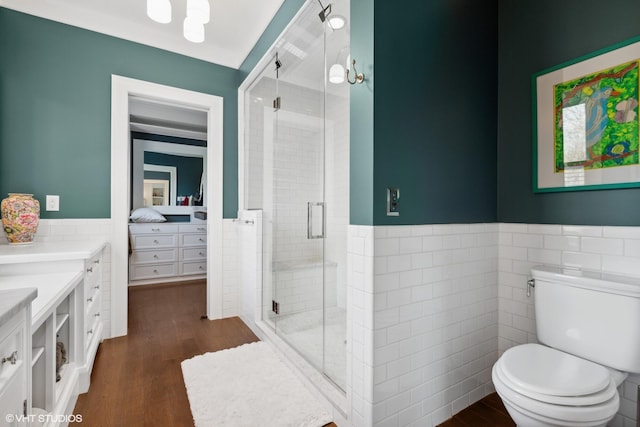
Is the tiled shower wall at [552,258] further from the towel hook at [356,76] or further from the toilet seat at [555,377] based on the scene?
the towel hook at [356,76]

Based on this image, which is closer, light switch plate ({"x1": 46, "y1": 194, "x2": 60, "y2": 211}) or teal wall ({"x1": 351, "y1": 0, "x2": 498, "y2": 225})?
teal wall ({"x1": 351, "y1": 0, "x2": 498, "y2": 225})

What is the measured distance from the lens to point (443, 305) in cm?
159

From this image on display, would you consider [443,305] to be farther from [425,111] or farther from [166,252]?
[166,252]

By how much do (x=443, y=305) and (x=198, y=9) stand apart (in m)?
2.11

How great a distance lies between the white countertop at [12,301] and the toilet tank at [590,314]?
6.83 feet

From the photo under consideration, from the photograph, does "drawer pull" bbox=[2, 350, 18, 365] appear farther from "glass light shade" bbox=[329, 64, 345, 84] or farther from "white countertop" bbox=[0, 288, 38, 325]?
"glass light shade" bbox=[329, 64, 345, 84]

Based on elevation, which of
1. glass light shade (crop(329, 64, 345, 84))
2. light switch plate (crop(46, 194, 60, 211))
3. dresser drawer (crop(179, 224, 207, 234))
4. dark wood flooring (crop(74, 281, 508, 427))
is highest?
glass light shade (crop(329, 64, 345, 84))

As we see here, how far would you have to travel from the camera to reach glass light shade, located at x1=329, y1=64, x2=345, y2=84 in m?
1.87

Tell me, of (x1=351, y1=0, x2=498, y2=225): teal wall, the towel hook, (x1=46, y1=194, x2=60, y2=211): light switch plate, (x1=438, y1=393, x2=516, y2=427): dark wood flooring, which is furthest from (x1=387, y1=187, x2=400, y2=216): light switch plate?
(x1=46, y1=194, x2=60, y2=211): light switch plate

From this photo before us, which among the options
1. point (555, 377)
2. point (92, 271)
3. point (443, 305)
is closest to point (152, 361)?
point (92, 271)

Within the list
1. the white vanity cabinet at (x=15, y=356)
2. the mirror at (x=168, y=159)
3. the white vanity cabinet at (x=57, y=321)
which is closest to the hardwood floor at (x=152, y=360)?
the white vanity cabinet at (x=57, y=321)

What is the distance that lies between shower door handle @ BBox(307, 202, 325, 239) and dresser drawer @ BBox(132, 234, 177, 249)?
3112 mm

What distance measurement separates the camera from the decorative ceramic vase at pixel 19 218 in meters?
2.03

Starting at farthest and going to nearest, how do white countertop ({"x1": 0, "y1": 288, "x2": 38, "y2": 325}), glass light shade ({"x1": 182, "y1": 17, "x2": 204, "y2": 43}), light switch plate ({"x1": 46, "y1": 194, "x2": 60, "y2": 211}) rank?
light switch plate ({"x1": 46, "y1": 194, "x2": 60, "y2": 211}), glass light shade ({"x1": 182, "y1": 17, "x2": 204, "y2": 43}), white countertop ({"x1": 0, "y1": 288, "x2": 38, "y2": 325})
